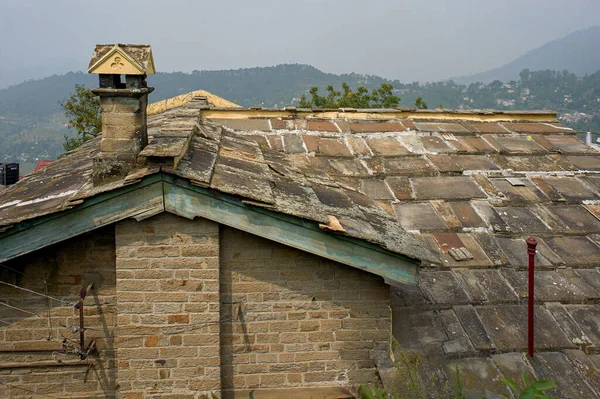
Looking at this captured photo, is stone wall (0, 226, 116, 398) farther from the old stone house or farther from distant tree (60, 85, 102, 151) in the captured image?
distant tree (60, 85, 102, 151)

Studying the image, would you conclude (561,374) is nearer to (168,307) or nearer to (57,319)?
(168,307)

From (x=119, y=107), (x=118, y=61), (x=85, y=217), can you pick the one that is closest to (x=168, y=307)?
(x=85, y=217)

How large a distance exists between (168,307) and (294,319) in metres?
1.02

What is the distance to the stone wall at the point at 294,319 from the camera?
4.53 metres

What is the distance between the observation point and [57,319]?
4535 millimetres

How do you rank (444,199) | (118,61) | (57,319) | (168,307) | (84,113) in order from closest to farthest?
(168,307) < (57,319) < (118,61) < (444,199) < (84,113)

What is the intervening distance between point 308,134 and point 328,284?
4.90 metres

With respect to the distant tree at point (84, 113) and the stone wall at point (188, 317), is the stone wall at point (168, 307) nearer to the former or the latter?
the stone wall at point (188, 317)

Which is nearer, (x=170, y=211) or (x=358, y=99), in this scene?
(x=170, y=211)

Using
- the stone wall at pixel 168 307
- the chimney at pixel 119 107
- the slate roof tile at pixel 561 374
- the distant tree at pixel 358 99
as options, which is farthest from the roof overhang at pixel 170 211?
the distant tree at pixel 358 99

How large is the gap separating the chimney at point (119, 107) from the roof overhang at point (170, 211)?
59 cm

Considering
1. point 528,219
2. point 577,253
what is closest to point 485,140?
point 528,219

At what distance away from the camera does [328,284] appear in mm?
4629

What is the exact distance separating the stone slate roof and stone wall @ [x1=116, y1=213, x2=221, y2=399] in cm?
46
